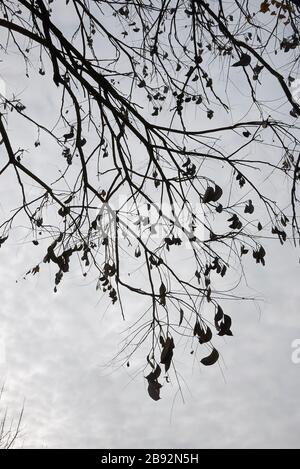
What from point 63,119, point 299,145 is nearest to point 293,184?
point 299,145

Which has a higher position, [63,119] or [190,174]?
[63,119]

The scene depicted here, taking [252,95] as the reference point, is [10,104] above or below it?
above

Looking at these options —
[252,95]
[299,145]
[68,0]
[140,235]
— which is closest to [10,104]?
[68,0]

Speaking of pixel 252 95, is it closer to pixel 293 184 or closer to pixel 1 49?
pixel 293 184

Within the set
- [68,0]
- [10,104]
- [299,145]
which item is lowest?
[299,145]

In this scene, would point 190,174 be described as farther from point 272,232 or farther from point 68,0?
point 68,0

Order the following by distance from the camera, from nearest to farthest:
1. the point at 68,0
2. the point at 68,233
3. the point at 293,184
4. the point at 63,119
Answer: the point at 293,184, the point at 68,233, the point at 68,0, the point at 63,119

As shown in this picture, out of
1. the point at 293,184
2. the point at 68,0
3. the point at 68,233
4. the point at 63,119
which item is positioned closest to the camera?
the point at 293,184

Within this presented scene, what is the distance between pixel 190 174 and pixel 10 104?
1889 millimetres

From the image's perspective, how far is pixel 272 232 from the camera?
339cm
